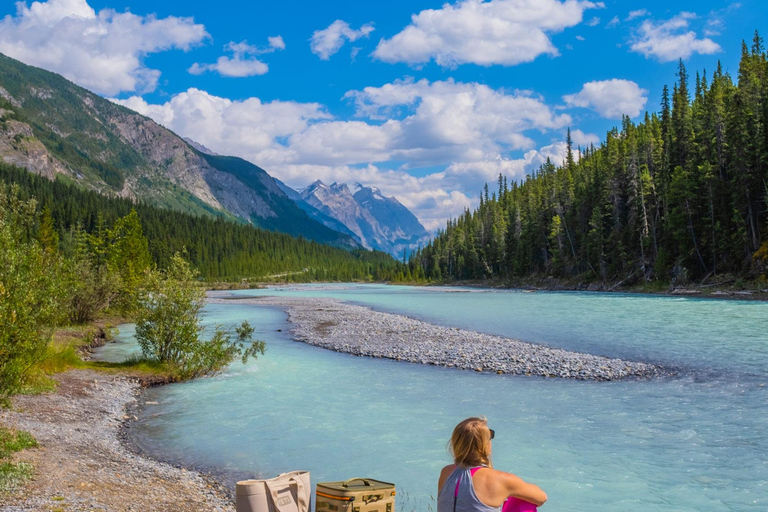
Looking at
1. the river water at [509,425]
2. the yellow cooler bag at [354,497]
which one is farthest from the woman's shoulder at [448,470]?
the river water at [509,425]

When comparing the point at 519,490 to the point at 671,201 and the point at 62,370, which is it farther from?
the point at 671,201

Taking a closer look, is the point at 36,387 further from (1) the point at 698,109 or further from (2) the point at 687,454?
(1) the point at 698,109

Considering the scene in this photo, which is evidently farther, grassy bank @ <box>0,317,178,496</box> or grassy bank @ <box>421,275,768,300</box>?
grassy bank @ <box>421,275,768,300</box>

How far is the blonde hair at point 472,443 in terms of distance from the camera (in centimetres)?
493

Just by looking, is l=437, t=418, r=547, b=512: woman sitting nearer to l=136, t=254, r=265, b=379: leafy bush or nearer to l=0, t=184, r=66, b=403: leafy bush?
l=0, t=184, r=66, b=403: leafy bush

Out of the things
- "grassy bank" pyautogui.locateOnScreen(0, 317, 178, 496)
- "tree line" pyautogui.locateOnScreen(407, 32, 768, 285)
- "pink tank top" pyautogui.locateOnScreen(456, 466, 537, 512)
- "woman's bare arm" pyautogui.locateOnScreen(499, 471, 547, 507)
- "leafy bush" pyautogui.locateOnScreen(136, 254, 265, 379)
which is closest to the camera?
"woman's bare arm" pyautogui.locateOnScreen(499, 471, 547, 507)

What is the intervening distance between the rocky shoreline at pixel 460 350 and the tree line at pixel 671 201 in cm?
4225

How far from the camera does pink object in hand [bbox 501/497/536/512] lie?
4965 mm

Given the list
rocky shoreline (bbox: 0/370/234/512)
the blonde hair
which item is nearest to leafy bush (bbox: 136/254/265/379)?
rocky shoreline (bbox: 0/370/234/512)

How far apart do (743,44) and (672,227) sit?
2997 cm

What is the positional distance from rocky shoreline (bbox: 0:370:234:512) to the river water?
1.00 metres

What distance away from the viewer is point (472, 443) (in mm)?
4938

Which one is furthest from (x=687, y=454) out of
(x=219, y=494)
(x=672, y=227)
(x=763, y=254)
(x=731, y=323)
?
(x=672, y=227)

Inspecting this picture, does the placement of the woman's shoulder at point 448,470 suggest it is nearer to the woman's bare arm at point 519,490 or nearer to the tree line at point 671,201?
the woman's bare arm at point 519,490
